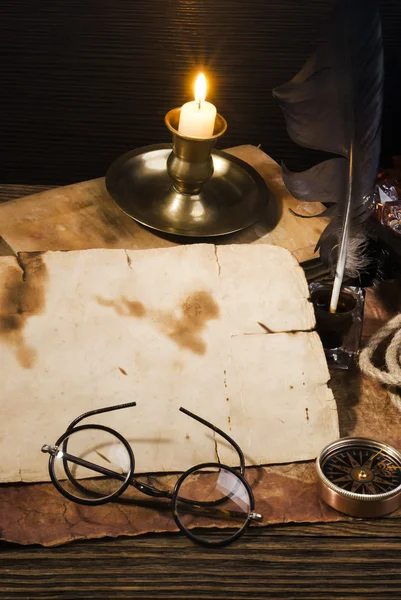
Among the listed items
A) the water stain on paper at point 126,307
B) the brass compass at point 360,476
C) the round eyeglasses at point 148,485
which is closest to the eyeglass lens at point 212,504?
the round eyeglasses at point 148,485

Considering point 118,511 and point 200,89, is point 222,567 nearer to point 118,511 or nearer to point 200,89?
point 118,511

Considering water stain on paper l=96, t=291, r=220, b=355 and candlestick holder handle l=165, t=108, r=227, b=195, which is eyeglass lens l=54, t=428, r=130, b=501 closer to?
water stain on paper l=96, t=291, r=220, b=355

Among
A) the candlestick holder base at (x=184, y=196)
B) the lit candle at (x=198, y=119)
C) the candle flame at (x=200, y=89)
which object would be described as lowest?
the candlestick holder base at (x=184, y=196)

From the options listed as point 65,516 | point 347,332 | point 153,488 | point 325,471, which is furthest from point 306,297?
point 65,516

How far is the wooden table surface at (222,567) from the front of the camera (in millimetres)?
1108

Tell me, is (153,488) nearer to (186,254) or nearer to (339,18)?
(186,254)

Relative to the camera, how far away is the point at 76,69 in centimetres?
195

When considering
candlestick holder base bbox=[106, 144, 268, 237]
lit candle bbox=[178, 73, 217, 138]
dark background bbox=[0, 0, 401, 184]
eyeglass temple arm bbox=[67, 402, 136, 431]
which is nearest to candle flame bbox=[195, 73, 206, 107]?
lit candle bbox=[178, 73, 217, 138]

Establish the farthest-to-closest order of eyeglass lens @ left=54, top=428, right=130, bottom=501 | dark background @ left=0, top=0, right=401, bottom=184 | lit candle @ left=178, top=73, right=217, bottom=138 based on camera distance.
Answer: dark background @ left=0, top=0, right=401, bottom=184 < lit candle @ left=178, top=73, right=217, bottom=138 < eyeglass lens @ left=54, top=428, right=130, bottom=501

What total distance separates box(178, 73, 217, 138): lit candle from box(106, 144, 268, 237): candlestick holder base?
0.15 metres

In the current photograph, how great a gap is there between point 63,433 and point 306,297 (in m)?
0.47

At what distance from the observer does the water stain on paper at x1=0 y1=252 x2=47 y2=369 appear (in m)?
1.34

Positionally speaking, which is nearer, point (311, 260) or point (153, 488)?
point (153, 488)

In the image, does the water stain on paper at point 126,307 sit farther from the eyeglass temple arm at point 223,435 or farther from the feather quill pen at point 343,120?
the feather quill pen at point 343,120
